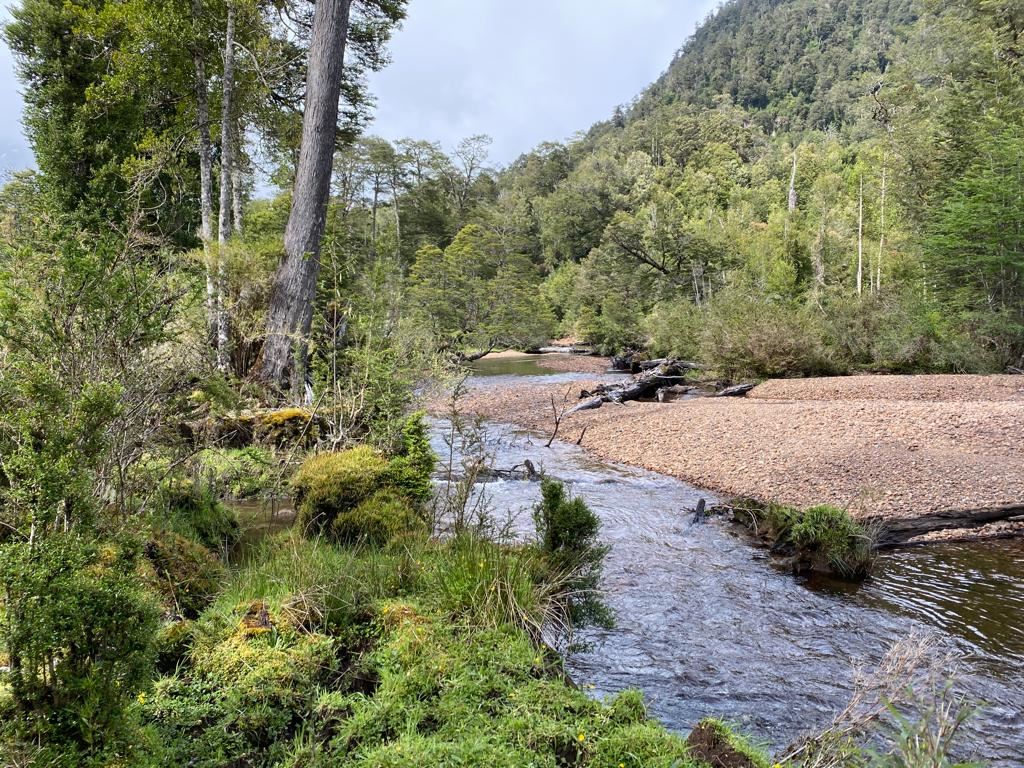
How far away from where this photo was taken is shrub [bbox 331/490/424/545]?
4137mm

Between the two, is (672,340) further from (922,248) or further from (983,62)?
(983,62)

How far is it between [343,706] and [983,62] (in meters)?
24.5

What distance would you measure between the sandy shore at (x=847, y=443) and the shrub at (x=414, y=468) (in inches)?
167

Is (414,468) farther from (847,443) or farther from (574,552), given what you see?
(847,443)

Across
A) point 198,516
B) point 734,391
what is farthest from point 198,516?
point 734,391

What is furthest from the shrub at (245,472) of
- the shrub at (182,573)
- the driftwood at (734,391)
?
the driftwood at (734,391)

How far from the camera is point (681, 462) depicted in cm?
847

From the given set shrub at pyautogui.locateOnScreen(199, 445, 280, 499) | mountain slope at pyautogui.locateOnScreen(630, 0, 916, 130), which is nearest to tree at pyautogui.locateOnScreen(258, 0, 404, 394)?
shrub at pyautogui.locateOnScreen(199, 445, 280, 499)

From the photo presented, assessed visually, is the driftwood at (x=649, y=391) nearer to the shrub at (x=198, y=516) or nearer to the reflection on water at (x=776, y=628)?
the reflection on water at (x=776, y=628)

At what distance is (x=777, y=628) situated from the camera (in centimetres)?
378

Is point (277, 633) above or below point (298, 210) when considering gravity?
below

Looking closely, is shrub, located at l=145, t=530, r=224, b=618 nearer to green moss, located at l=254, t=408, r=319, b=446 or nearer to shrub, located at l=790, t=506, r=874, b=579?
green moss, located at l=254, t=408, r=319, b=446

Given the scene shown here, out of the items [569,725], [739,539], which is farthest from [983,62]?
[569,725]

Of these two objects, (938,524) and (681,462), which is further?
(681,462)
